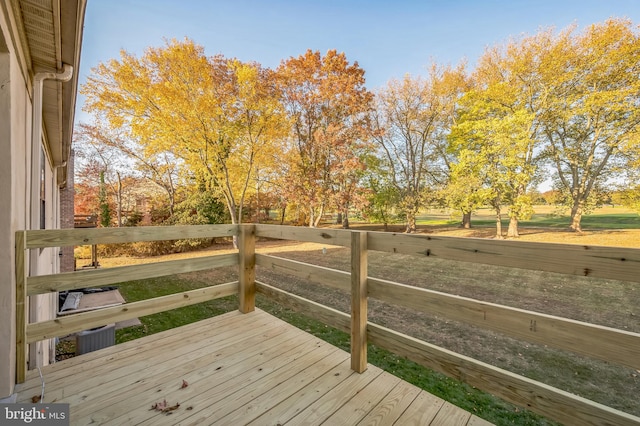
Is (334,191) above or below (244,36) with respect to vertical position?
below

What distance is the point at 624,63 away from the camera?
1207 cm

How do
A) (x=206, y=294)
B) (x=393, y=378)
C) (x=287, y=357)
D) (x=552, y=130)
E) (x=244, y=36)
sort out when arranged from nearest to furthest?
(x=393, y=378) < (x=287, y=357) < (x=206, y=294) < (x=244, y=36) < (x=552, y=130)

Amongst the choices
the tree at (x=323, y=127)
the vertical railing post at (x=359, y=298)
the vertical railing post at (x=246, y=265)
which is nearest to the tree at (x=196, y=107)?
the tree at (x=323, y=127)

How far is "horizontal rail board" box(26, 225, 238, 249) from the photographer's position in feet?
6.36

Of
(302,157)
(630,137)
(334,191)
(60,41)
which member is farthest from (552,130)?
(60,41)

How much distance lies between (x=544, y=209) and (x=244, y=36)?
1744cm

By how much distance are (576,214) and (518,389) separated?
17554mm

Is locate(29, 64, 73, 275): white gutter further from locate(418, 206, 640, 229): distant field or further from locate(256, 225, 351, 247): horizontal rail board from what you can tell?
locate(418, 206, 640, 229): distant field

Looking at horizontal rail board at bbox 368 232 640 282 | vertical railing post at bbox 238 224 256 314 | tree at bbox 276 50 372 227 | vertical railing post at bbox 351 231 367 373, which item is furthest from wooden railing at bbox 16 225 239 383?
tree at bbox 276 50 372 227

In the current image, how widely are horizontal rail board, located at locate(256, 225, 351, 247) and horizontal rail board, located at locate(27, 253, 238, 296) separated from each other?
2.08 ft

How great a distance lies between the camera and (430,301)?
177 centimetres

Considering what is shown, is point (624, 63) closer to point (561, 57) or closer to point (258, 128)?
point (561, 57)

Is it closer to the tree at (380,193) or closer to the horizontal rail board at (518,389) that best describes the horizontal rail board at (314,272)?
the horizontal rail board at (518,389)

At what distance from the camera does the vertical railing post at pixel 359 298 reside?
210cm
